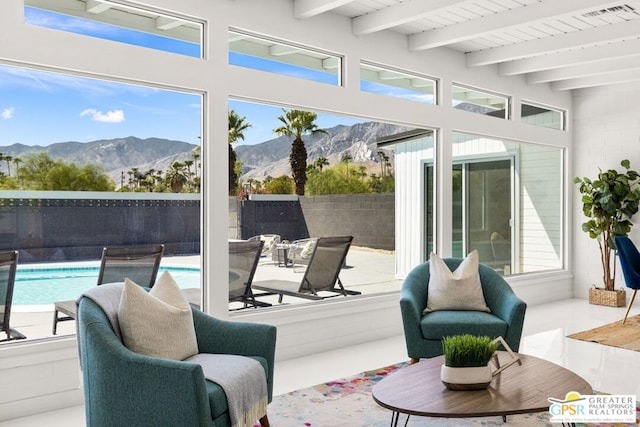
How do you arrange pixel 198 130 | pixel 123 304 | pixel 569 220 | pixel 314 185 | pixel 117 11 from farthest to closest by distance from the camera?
pixel 569 220
pixel 314 185
pixel 198 130
pixel 117 11
pixel 123 304

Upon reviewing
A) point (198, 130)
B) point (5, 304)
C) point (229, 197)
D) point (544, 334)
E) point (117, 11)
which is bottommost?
point (544, 334)

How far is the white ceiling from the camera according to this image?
16.0 feet

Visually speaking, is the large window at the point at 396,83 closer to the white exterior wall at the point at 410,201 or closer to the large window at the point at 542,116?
the white exterior wall at the point at 410,201

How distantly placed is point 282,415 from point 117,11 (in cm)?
292

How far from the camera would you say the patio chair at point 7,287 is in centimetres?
367

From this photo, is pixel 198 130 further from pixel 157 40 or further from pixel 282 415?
pixel 282 415

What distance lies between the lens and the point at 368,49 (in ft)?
18.6

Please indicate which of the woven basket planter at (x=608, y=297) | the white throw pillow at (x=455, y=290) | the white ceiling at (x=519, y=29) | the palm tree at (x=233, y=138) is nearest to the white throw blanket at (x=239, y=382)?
the palm tree at (x=233, y=138)

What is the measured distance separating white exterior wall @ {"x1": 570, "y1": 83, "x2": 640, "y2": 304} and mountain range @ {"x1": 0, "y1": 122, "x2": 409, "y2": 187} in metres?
3.59

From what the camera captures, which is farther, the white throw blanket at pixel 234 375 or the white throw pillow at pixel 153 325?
the white throw pillow at pixel 153 325

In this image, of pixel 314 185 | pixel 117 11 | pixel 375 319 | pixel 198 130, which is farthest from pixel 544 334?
pixel 117 11

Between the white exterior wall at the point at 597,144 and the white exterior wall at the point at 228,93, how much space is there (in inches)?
77.0

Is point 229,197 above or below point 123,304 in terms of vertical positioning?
above

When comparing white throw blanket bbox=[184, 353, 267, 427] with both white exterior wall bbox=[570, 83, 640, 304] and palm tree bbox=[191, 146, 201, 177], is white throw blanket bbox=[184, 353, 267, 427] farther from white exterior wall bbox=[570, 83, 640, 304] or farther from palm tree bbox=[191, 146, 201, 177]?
white exterior wall bbox=[570, 83, 640, 304]
